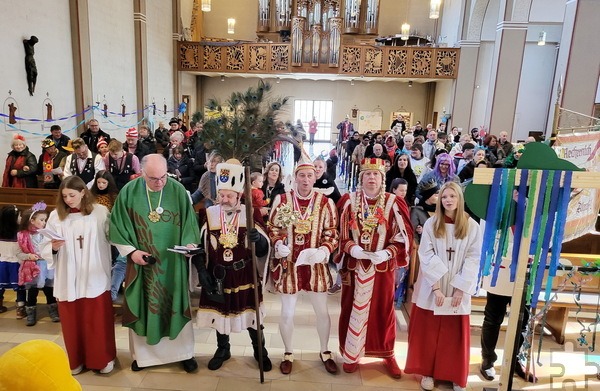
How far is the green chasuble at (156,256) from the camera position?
313 centimetres

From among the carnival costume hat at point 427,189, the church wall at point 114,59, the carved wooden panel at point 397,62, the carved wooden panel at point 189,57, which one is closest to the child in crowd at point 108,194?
the carnival costume hat at point 427,189

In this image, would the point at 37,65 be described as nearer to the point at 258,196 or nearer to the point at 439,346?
the point at 258,196

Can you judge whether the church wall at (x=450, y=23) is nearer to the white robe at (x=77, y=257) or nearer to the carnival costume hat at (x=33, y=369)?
the white robe at (x=77, y=257)

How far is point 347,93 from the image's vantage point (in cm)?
2011

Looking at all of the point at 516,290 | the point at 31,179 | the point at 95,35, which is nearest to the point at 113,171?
the point at 31,179

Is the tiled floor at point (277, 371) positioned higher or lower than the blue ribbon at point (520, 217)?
lower

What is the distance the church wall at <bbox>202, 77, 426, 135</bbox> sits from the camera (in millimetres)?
19500

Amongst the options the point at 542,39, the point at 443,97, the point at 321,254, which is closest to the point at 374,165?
the point at 321,254

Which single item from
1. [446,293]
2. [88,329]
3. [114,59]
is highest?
[114,59]

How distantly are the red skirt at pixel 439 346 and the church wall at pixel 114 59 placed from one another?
32.9 ft

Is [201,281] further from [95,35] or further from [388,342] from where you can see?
[95,35]

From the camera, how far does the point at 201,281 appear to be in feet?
10.2

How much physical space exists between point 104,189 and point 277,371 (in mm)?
2363

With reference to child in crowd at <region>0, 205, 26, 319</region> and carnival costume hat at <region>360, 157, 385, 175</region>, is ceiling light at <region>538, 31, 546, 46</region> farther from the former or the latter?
child in crowd at <region>0, 205, 26, 319</region>
